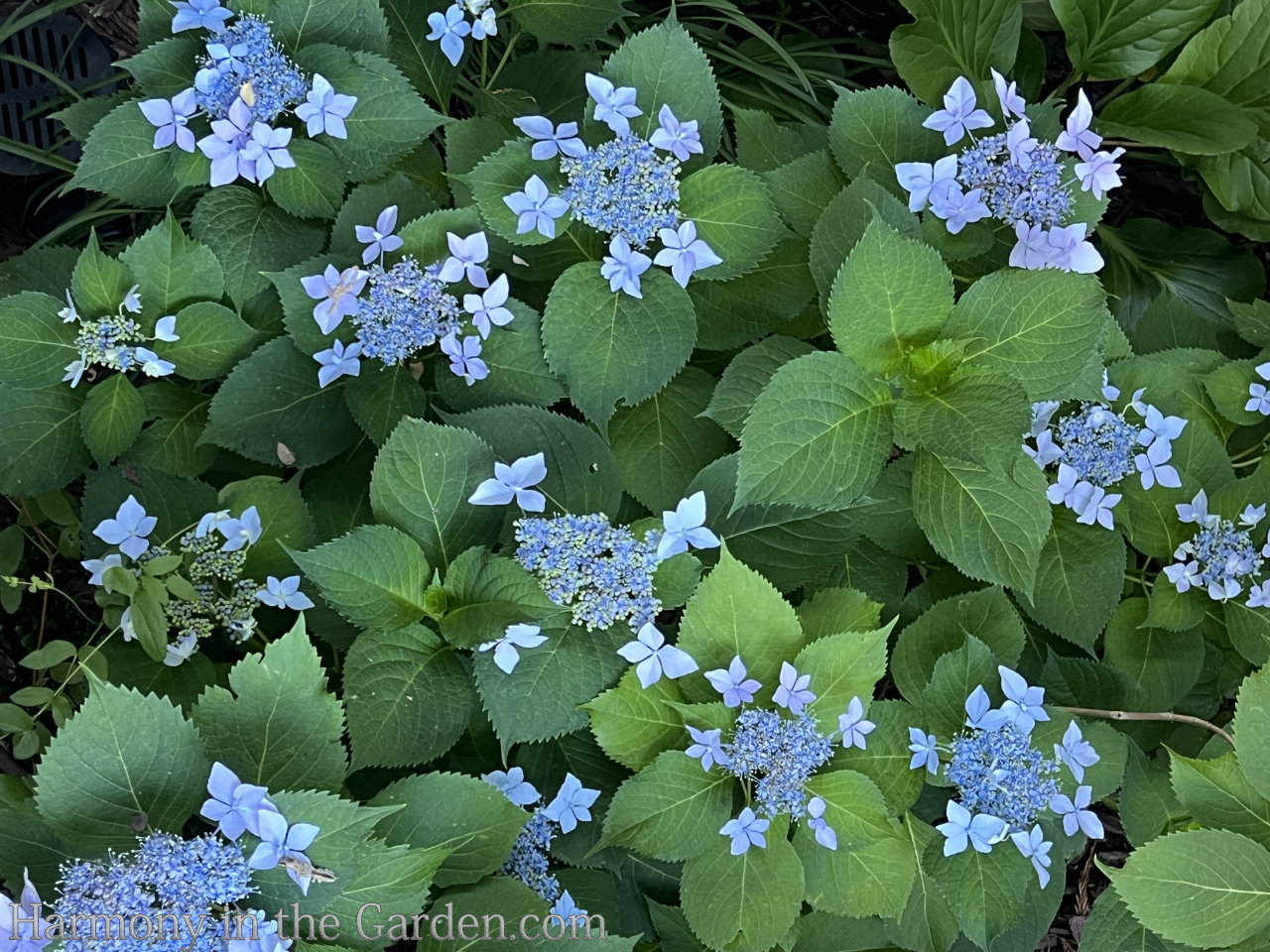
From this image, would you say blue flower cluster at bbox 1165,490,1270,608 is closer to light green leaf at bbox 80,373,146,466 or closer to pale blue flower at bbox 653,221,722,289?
pale blue flower at bbox 653,221,722,289

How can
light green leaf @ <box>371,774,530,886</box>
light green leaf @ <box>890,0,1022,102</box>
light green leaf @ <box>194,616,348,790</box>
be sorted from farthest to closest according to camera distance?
1. light green leaf @ <box>890,0,1022,102</box>
2. light green leaf @ <box>371,774,530,886</box>
3. light green leaf @ <box>194,616,348,790</box>

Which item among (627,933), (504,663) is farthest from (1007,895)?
(504,663)

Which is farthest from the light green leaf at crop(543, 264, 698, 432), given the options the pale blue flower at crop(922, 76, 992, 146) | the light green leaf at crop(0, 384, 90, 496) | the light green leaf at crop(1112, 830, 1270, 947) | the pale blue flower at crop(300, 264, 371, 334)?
the light green leaf at crop(1112, 830, 1270, 947)

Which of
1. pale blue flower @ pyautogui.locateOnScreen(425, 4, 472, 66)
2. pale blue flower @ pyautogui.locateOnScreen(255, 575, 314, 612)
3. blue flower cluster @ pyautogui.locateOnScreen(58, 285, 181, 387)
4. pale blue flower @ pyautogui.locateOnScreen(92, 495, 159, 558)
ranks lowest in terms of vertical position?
pale blue flower @ pyautogui.locateOnScreen(255, 575, 314, 612)

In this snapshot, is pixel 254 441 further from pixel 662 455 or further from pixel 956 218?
pixel 956 218

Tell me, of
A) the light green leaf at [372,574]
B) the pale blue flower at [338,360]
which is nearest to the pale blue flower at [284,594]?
the light green leaf at [372,574]

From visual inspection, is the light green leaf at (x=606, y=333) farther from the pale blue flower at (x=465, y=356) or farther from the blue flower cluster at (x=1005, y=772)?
the blue flower cluster at (x=1005, y=772)

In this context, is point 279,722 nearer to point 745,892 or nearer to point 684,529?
point 684,529
